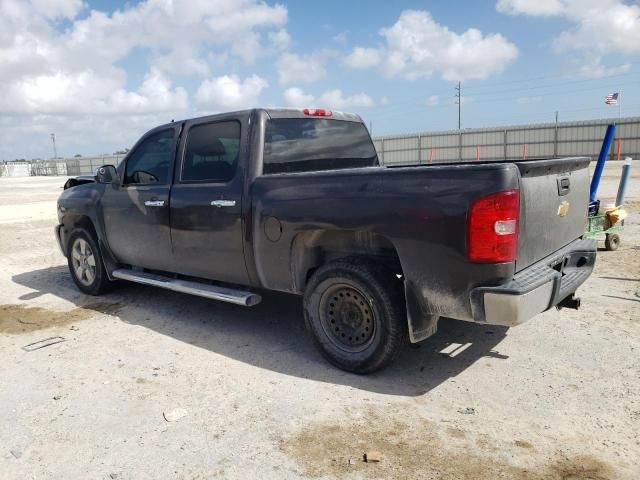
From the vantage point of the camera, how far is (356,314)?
4184 mm

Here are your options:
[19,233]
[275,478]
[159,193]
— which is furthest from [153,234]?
[19,233]

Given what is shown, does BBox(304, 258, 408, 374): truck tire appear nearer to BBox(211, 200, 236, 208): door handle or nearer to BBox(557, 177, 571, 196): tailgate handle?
A: BBox(211, 200, 236, 208): door handle

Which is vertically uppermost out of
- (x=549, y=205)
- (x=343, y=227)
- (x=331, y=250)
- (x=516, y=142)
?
(x=516, y=142)

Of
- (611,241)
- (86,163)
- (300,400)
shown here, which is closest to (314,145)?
(300,400)

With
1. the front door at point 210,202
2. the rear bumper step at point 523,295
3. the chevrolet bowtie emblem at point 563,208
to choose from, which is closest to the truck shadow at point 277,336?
the front door at point 210,202

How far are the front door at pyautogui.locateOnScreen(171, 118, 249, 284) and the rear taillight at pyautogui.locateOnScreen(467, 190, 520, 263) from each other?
82.2 inches

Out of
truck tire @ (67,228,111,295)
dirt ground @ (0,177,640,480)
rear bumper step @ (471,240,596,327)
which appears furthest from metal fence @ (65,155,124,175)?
rear bumper step @ (471,240,596,327)

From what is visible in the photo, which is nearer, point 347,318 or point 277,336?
point 347,318

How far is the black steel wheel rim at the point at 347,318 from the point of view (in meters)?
4.09

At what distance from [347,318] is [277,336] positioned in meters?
1.11

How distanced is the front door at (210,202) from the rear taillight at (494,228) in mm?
2087

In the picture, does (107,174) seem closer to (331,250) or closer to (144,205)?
(144,205)

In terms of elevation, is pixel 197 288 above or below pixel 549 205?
below

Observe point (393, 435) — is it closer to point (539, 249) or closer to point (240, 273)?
point (539, 249)
